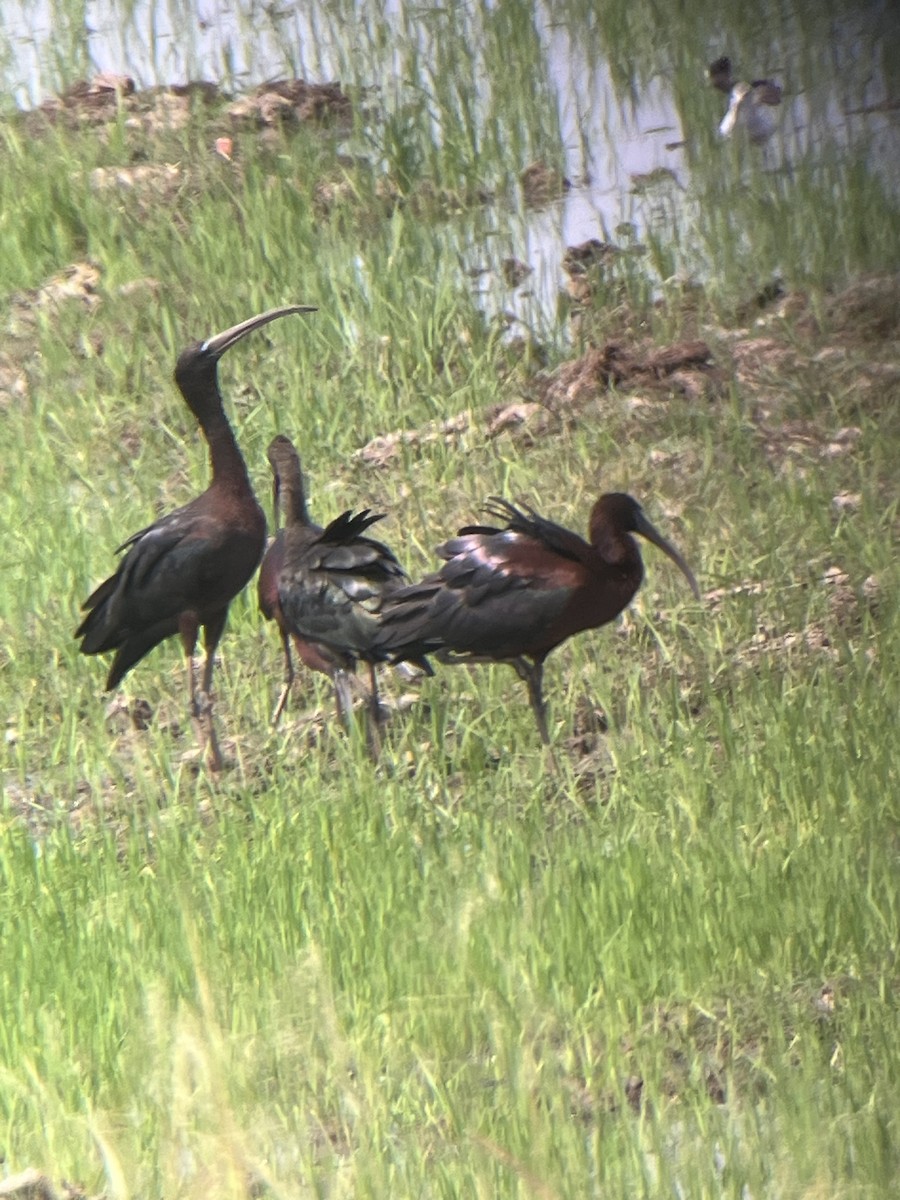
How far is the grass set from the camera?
3727 mm

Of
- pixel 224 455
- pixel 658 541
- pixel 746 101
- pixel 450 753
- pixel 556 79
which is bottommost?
pixel 450 753

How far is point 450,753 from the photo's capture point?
5957 millimetres

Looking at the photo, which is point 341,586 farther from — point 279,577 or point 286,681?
point 286,681

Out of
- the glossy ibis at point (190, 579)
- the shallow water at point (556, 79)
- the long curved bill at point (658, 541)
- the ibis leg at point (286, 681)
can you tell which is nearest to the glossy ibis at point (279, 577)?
the ibis leg at point (286, 681)

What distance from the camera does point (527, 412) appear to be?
25.0 ft

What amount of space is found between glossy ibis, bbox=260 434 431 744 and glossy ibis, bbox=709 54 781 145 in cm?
366

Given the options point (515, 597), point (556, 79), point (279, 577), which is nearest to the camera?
point (515, 597)

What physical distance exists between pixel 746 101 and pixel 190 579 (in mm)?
4183

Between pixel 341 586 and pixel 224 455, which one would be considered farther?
pixel 224 455

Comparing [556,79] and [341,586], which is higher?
[556,79]

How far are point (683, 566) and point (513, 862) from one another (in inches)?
59.7

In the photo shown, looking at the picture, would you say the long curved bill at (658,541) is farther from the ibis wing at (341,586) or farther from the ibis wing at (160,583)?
the ibis wing at (160,583)

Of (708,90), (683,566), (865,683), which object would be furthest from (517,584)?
(708,90)

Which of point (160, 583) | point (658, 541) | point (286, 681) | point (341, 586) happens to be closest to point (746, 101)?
point (658, 541)
